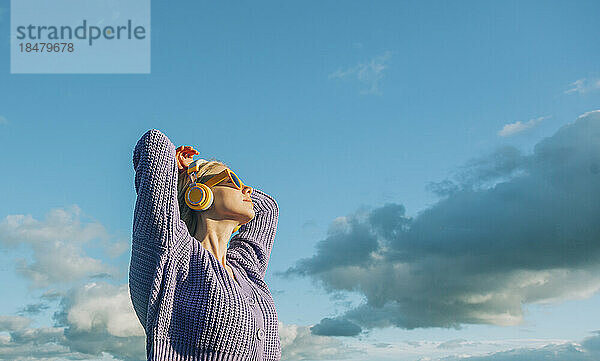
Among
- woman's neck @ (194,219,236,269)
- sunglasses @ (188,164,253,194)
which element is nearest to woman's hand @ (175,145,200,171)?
sunglasses @ (188,164,253,194)

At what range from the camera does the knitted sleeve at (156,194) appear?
513cm

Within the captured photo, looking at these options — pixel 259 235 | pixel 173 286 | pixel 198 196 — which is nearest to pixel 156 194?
pixel 198 196

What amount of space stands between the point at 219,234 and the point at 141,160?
1035 mm

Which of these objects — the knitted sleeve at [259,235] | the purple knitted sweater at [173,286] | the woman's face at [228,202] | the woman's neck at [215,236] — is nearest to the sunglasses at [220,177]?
the woman's face at [228,202]

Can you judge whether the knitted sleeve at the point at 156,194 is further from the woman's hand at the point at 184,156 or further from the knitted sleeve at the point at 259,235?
the knitted sleeve at the point at 259,235

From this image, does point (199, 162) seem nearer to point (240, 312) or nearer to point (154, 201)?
point (154, 201)

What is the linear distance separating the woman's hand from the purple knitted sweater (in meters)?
0.49

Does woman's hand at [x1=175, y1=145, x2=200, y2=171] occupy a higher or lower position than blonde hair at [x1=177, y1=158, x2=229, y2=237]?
higher

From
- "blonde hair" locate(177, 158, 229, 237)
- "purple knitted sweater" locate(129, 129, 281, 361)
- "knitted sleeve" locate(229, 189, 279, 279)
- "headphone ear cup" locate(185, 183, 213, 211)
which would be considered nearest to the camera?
"purple knitted sweater" locate(129, 129, 281, 361)

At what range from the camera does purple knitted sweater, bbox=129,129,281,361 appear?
5094 mm

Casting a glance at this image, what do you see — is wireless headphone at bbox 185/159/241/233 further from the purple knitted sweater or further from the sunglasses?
the purple knitted sweater

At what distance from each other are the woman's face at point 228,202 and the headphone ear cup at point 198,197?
112 millimetres

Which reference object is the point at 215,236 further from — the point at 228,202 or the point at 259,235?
the point at 259,235

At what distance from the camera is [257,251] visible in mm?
6391
